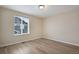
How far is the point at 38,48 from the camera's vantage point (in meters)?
1.56

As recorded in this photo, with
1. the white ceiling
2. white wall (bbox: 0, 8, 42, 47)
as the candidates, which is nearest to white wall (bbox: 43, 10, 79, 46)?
the white ceiling

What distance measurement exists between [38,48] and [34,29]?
410mm

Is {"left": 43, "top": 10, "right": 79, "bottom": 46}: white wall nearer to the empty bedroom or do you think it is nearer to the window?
the empty bedroom

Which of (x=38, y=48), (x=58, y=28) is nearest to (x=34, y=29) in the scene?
(x=38, y=48)

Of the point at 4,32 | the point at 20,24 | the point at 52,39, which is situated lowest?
the point at 52,39

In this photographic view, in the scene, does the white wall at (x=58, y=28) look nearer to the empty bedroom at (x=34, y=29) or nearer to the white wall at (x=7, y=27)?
the empty bedroom at (x=34, y=29)

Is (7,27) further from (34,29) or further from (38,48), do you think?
(38,48)

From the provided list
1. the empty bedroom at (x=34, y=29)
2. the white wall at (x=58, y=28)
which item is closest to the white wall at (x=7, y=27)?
the empty bedroom at (x=34, y=29)

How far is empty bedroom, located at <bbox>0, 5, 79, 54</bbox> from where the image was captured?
4.31ft

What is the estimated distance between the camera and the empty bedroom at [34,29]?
1314 mm
